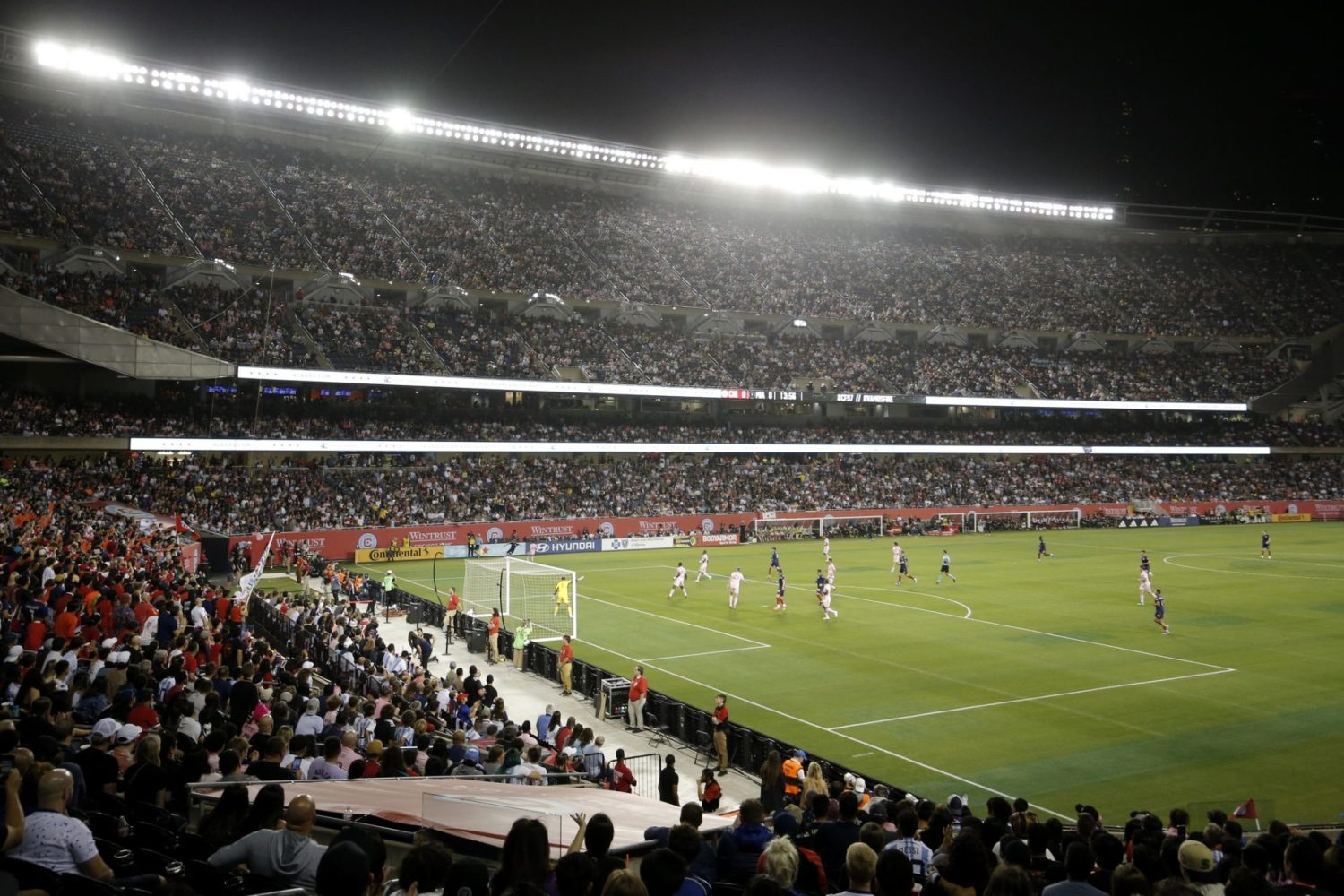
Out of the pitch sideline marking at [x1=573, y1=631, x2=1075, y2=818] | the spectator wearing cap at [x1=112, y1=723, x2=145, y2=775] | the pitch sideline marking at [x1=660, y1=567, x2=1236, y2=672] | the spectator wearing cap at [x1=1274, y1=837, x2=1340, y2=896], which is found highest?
the spectator wearing cap at [x1=1274, y1=837, x2=1340, y2=896]

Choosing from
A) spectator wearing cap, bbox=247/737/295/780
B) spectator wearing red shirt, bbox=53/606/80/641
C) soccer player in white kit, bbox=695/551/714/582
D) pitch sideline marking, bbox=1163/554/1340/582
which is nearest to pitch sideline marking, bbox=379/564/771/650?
soccer player in white kit, bbox=695/551/714/582

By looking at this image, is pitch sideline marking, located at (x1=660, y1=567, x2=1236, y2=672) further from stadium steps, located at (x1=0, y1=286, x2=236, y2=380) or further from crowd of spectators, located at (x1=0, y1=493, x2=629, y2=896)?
stadium steps, located at (x1=0, y1=286, x2=236, y2=380)

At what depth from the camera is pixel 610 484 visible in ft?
206

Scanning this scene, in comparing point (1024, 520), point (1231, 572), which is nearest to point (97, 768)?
point (1231, 572)

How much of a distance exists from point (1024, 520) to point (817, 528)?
18143 mm

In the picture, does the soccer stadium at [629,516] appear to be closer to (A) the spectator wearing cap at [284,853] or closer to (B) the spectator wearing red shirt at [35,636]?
(A) the spectator wearing cap at [284,853]

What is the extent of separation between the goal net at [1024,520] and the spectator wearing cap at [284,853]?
68255 millimetres

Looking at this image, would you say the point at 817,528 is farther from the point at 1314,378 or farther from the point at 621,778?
the point at 1314,378

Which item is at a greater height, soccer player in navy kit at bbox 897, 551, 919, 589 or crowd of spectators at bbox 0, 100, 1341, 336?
crowd of spectators at bbox 0, 100, 1341, 336

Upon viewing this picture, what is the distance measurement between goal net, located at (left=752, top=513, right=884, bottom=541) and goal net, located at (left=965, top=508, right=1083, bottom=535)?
830 centimetres

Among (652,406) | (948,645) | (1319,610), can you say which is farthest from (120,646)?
(652,406)

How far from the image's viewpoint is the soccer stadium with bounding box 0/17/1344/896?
7.37 meters

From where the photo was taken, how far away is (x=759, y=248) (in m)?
87.8

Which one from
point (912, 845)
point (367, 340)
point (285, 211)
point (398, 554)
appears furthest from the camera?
point (285, 211)
